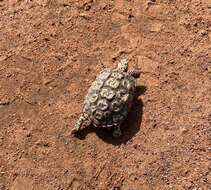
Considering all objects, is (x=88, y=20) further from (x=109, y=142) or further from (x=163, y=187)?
(x=163, y=187)

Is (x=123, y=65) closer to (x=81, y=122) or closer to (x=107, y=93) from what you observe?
(x=107, y=93)

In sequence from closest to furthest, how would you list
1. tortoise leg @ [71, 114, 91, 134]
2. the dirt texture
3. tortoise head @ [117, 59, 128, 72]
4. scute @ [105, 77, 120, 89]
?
the dirt texture
scute @ [105, 77, 120, 89]
tortoise leg @ [71, 114, 91, 134]
tortoise head @ [117, 59, 128, 72]

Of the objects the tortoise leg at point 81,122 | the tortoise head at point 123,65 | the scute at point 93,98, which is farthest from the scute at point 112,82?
the tortoise leg at point 81,122

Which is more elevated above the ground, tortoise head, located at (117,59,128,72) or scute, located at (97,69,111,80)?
scute, located at (97,69,111,80)

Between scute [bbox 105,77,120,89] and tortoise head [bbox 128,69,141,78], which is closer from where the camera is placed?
scute [bbox 105,77,120,89]

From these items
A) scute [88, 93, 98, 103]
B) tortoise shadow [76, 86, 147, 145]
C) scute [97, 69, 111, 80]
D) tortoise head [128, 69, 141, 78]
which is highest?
scute [97, 69, 111, 80]

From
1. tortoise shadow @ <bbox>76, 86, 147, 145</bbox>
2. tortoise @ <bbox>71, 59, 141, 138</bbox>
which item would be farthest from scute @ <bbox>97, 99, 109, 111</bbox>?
tortoise shadow @ <bbox>76, 86, 147, 145</bbox>

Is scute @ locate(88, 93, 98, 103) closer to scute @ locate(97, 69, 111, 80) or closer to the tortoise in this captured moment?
the tortoise

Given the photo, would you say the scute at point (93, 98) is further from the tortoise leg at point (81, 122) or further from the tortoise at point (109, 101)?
the tortoise leg at point (81, 122)
